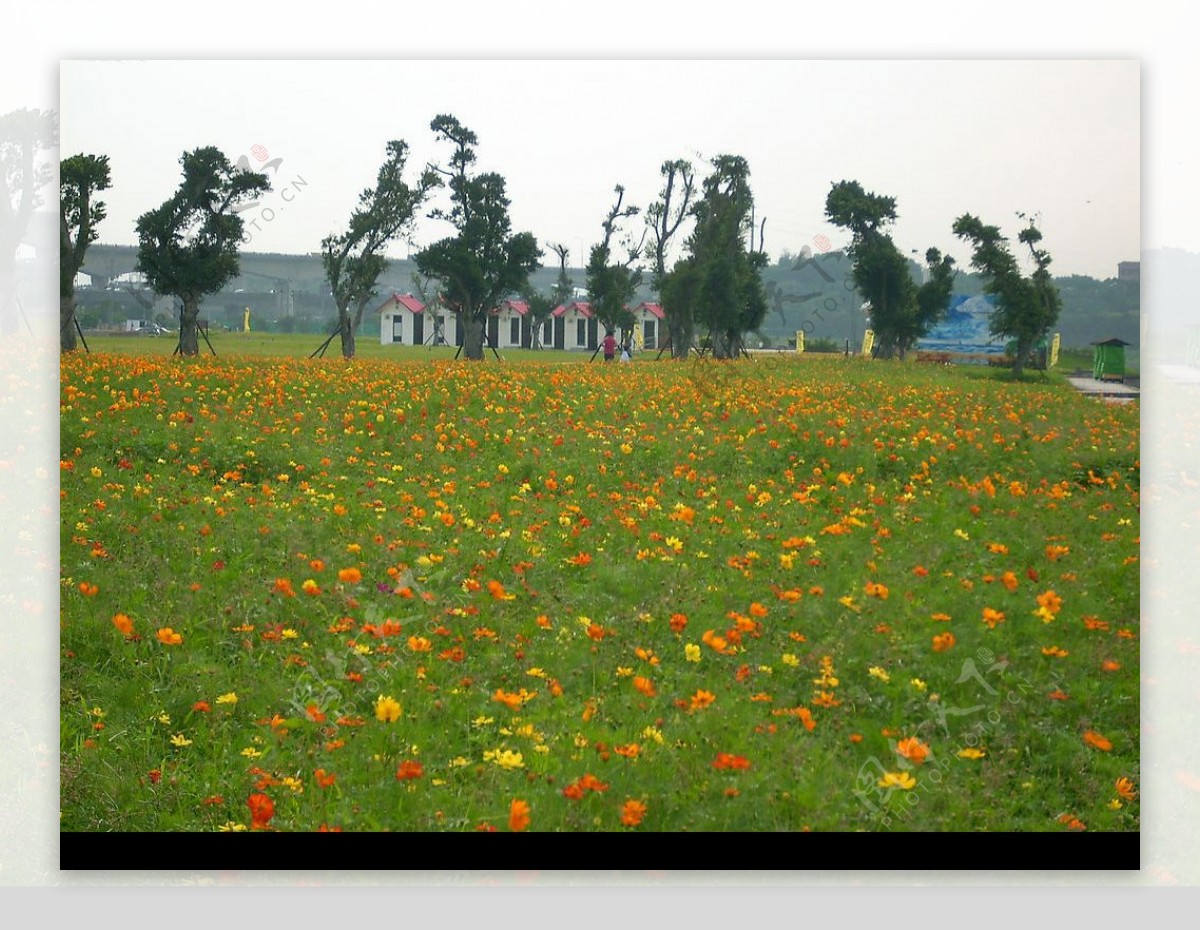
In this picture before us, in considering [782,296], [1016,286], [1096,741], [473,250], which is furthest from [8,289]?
[1096,741]

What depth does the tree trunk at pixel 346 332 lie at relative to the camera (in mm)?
4457

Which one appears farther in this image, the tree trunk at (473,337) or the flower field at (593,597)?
the tree trunk at (473,337)

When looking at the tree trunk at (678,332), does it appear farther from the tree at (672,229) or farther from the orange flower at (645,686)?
the orange flower at (645,686)

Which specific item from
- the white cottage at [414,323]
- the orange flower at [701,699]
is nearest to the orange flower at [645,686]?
the orange flower at [701,699]

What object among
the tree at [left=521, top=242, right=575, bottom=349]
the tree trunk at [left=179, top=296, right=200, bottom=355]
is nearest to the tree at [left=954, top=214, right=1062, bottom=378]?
the tree at [left=521, top=242, right=575, bottom=349]

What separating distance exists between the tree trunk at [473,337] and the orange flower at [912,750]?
2.17m

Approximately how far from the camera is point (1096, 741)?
374 cm

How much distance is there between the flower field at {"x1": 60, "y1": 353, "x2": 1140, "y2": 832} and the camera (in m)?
3.59

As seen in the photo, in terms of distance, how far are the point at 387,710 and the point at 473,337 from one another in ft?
5.21

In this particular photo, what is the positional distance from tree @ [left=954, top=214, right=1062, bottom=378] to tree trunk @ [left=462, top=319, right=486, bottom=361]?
1.88m

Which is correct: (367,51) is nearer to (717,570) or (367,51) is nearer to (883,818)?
(717,570)

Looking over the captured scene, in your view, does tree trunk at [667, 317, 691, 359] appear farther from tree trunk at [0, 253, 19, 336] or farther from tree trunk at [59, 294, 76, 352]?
tree trunk at [0, 253, 19, 336]

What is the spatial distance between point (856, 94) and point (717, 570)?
1.81 m

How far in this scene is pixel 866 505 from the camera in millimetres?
4137
